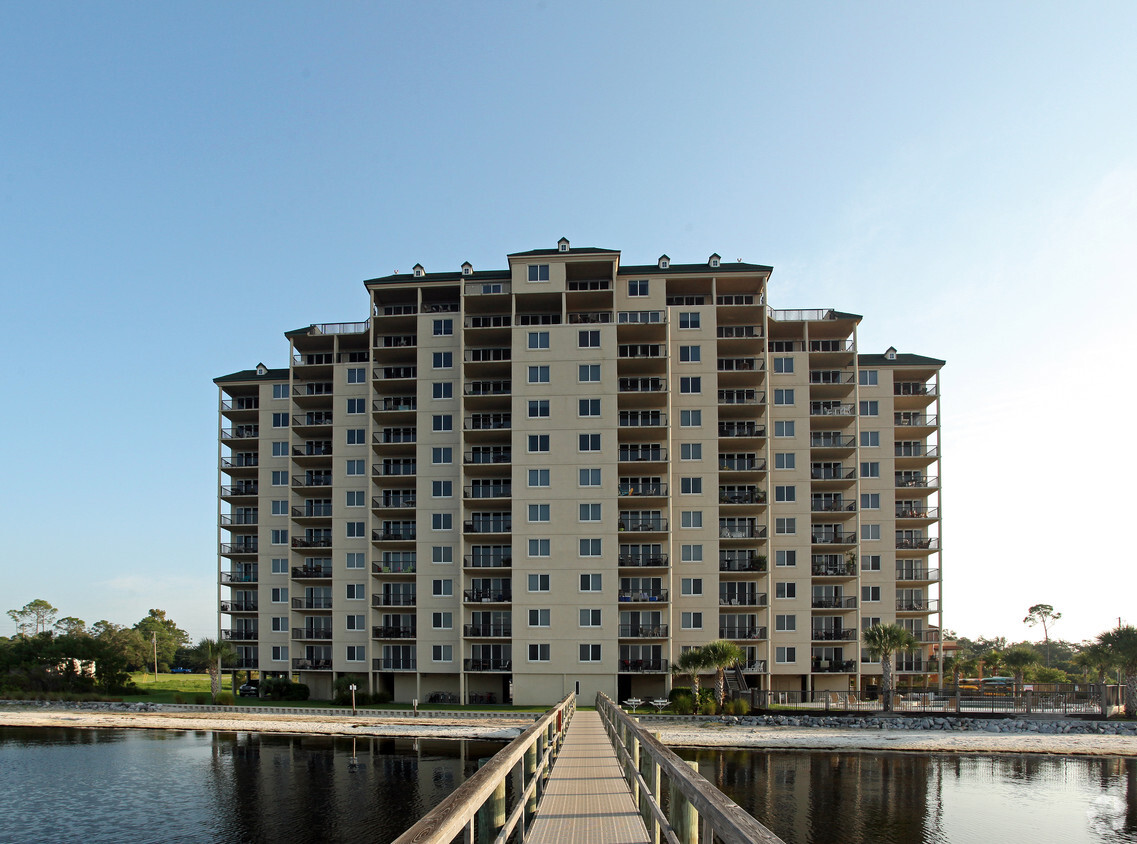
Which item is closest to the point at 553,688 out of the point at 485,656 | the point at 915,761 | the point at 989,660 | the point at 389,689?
the point at 485,656

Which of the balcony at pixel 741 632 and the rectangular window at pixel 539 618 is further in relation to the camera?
the balcony at pixel 741 632

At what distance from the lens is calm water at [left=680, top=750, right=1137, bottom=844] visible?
97.4 feet

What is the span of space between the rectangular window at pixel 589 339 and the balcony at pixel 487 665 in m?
24.3

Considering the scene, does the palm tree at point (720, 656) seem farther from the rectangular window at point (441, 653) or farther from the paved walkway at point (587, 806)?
the paved walkway at point (587, 806)

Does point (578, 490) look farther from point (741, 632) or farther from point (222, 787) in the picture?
point (222, 787)

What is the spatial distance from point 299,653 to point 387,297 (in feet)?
99.1

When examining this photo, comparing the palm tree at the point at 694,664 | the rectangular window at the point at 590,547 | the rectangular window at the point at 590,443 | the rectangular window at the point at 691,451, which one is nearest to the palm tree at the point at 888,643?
the palm tree at the point at 694,664

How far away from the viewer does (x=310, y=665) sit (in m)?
67.5

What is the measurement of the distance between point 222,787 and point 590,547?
101ft

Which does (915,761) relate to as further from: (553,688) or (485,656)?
(485,656)

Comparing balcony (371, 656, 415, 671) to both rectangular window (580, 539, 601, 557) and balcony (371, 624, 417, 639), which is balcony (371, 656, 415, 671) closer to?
balcony (371, 624, 417, 639)

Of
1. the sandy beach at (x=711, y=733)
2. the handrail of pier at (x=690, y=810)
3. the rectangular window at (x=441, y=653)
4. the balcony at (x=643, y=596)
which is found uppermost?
the handrail of pier at (x=690, y=810)

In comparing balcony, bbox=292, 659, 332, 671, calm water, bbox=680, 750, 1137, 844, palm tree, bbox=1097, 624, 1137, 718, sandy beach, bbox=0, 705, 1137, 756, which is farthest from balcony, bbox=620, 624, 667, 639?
palm tree, bbox=1097, 624, 1137, 718

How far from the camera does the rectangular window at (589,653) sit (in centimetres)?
6081
